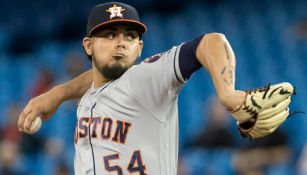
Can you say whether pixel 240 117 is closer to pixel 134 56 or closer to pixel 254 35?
pixel 134 56

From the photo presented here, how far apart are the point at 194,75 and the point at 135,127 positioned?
5.83m

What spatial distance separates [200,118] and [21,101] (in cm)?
222

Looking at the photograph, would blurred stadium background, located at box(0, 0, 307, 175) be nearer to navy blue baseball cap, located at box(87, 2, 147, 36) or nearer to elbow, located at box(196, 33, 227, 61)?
navy blue baseball cap, located at box(87, 2, 147, 36)

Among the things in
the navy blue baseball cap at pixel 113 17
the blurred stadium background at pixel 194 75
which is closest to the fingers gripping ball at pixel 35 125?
the navy blue baseball cap at pixel 113 17

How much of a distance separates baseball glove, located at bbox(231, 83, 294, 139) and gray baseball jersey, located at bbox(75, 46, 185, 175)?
0.40 m

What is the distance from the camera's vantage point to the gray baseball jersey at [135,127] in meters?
2.89

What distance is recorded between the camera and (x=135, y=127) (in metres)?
3.00

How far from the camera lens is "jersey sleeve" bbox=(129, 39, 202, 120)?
2727mm

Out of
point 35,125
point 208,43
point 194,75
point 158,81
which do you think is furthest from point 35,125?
point 194,75

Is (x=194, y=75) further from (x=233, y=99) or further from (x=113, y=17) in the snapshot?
(x=233, y=99)

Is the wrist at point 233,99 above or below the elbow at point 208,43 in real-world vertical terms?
below

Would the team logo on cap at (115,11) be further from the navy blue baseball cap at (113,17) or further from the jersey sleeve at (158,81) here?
the jersey sleeve at (158,81)

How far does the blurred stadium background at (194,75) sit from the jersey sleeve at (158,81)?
294 cm

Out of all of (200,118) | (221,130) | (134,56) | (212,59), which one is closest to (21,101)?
(200,118)
